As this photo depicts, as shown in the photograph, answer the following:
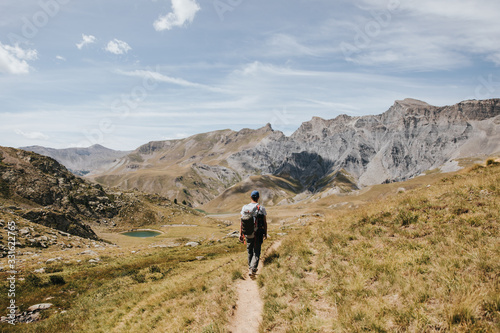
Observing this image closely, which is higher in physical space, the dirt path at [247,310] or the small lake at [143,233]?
the dirt path at [247,310]

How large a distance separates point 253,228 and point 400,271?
7.30m

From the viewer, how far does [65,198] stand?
9731 cm

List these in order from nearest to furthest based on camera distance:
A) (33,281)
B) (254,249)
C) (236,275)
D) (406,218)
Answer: (406,218), (236,275), (254,249), (33,281)

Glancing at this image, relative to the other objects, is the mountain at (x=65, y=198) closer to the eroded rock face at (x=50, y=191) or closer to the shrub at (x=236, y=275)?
the eroded rock face at (x=50, y=191)

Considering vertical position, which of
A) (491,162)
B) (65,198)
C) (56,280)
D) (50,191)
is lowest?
(56,280)

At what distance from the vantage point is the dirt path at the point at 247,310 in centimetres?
904

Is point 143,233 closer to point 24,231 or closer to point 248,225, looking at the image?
point 24,231

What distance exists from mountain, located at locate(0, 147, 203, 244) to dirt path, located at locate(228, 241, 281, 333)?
68.5 meters

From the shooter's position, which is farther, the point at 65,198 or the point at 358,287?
the point at 65,198

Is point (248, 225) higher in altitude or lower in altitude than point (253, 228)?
higher

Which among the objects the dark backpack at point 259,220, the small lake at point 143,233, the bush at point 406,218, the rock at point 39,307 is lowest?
the small lake at point 143,233

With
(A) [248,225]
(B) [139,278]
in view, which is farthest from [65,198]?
(A) [248,225]

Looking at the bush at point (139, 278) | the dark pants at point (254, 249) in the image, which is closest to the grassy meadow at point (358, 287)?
the dark pants at point (254, 249)

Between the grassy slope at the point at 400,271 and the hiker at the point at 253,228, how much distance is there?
0.98 metres
